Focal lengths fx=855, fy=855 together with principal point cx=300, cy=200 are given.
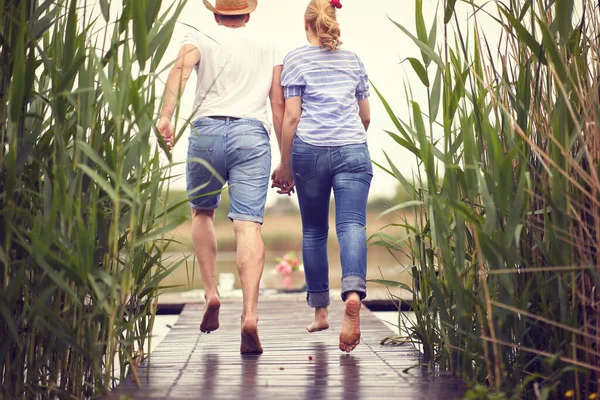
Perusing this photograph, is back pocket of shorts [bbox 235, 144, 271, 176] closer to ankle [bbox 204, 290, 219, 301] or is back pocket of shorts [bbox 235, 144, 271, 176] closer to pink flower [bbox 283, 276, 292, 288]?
ankle [bbox 204, 290, 219, 301]

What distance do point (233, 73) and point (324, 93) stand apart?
38cm

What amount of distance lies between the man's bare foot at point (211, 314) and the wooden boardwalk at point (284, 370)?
109 millimetres

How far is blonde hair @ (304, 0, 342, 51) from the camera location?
3.49m

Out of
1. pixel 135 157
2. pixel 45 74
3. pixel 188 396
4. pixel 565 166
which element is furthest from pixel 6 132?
pixel 565 166

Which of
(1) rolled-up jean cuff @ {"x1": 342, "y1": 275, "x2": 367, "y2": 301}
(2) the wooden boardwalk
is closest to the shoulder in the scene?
(1) rolled-up jean cuff @ {"x1": 342, "y1": 275, "x2": 367, "y2": 301}

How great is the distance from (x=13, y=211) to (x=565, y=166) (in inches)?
59.9

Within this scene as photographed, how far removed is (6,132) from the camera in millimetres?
2580

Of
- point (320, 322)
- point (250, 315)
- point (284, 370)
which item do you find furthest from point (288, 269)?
point (284, 370)

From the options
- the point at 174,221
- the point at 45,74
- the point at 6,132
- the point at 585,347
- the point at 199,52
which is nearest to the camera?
the point at 585,347

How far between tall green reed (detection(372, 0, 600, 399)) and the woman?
611 millimetres

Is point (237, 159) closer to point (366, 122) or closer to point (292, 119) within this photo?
point (292, 119)

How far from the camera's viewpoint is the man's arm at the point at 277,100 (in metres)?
3.57

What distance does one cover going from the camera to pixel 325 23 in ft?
11.4

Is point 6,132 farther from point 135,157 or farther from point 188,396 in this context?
point 188,396
